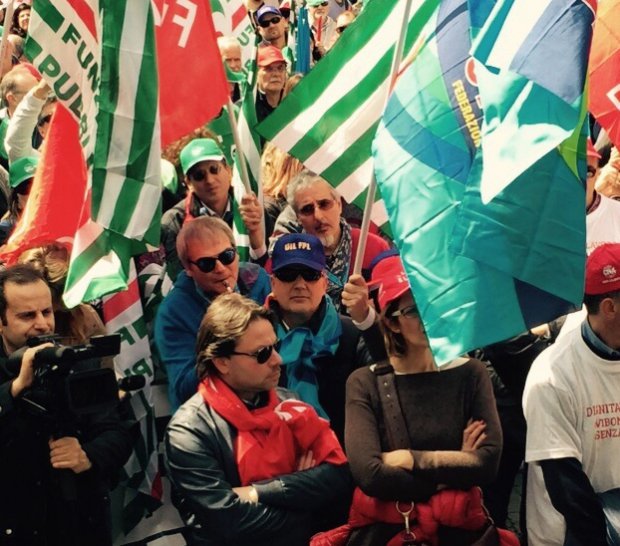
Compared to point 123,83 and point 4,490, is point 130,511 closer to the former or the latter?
point 4,490

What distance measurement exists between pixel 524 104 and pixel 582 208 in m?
0.44

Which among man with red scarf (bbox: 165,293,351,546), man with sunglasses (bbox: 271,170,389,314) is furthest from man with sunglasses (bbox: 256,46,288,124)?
man with red scarf (bbox: 165,293,351,546)

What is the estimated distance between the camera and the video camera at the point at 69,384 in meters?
5.28

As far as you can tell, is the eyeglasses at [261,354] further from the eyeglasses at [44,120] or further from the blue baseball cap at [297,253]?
the eyeglasses at [44,120]

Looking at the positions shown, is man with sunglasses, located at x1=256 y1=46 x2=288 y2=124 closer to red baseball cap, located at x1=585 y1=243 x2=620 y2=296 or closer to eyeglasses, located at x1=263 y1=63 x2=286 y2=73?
eyeglasses, located at x1=263 y1=63 x2=286 y2=73

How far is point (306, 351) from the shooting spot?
6.19 meters

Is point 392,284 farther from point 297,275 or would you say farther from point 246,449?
point 246,449

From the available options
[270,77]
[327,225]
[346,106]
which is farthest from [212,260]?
[270,77]

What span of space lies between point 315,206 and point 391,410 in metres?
1.86

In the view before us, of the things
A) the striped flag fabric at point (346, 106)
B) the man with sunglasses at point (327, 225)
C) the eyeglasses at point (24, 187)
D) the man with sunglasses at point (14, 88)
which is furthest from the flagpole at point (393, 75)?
the man with sunglasses at point (14, 88)

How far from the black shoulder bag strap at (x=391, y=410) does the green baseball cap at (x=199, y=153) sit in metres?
2.47

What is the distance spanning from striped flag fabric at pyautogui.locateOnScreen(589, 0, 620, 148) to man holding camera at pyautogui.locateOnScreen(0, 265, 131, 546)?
2.81 meters

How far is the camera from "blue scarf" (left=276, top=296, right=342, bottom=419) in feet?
20.2

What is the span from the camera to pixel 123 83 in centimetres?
614
